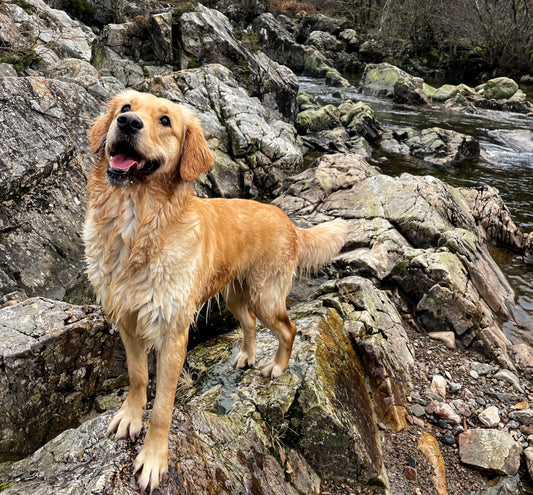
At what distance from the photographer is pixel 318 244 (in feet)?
15.0

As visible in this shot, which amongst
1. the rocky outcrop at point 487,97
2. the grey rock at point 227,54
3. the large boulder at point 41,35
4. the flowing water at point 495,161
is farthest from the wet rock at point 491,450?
the rocky outcrop at point 487,97

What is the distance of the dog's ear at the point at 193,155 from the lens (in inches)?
121

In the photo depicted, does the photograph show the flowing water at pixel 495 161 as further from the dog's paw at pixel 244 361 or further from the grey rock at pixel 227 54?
the grey rock at pixel 227 54

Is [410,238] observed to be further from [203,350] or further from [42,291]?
[42,291]

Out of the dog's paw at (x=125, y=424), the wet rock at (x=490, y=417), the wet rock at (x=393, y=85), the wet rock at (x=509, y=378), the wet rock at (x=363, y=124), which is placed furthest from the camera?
the wet rock at (x=393, y=85)

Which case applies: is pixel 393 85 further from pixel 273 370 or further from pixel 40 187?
pixel 273 370

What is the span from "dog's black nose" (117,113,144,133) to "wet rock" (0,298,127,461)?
1.94 meters

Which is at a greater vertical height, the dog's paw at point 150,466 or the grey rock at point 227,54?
the grey rock at point 227,54

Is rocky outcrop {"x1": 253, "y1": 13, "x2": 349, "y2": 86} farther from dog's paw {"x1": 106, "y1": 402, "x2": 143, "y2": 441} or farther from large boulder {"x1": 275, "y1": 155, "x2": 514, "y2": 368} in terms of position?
dog's paw {"x1": 106, "y1": 402, "x2": 143, "y2": 441}

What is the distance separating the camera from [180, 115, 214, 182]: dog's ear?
3.08 meters

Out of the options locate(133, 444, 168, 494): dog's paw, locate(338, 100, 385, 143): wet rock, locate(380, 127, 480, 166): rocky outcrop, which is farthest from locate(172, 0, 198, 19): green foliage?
locate(133, 444, 168, 494): dog's paw

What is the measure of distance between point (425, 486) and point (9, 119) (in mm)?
7374

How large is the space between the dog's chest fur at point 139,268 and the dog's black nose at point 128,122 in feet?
1.48

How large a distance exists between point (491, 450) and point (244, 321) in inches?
108
